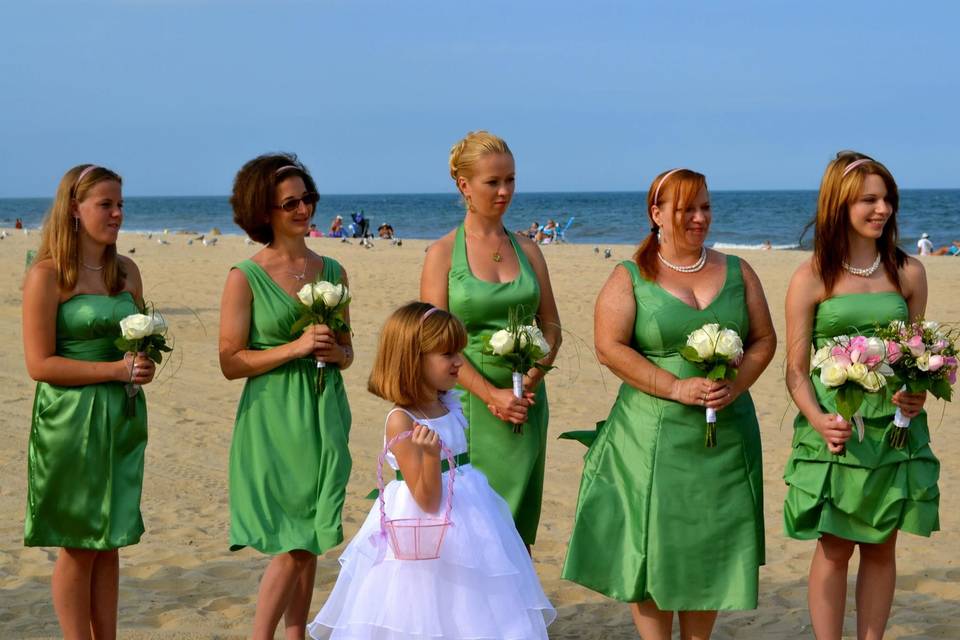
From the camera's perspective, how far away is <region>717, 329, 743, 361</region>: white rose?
15.3 feet

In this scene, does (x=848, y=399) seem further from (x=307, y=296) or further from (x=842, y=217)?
(x=307, y=296)

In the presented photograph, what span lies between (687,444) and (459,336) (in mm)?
1190

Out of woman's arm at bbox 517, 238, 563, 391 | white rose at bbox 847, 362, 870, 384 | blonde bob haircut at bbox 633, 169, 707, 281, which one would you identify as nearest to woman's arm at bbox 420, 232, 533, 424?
woman's arm at bbox 517, 238, 563, 391

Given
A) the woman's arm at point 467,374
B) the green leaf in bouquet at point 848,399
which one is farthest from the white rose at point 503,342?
the green leaf in bouquet at point 848,399

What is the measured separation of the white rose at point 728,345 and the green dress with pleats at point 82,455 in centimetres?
255

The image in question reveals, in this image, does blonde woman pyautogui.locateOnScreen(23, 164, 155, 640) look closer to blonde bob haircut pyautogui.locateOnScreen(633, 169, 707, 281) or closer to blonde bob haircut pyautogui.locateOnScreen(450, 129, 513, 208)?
blonde bob haircut pyautogui.locateOnScreen(450, 129, 513, 208)

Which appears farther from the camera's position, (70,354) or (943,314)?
(943,314)

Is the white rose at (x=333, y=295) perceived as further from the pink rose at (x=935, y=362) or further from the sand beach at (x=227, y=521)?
the pink rose at (x=935, y=362)

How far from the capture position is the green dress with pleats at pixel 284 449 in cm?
519

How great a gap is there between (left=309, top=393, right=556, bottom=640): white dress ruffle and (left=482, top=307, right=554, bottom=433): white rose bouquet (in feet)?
2.34

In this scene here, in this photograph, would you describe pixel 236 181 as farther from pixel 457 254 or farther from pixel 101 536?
pixel 101 536

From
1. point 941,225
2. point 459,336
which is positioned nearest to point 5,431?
point 459,336

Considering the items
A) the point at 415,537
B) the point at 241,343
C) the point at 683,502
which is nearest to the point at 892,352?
the point at 683,502

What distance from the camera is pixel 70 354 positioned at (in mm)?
5234
